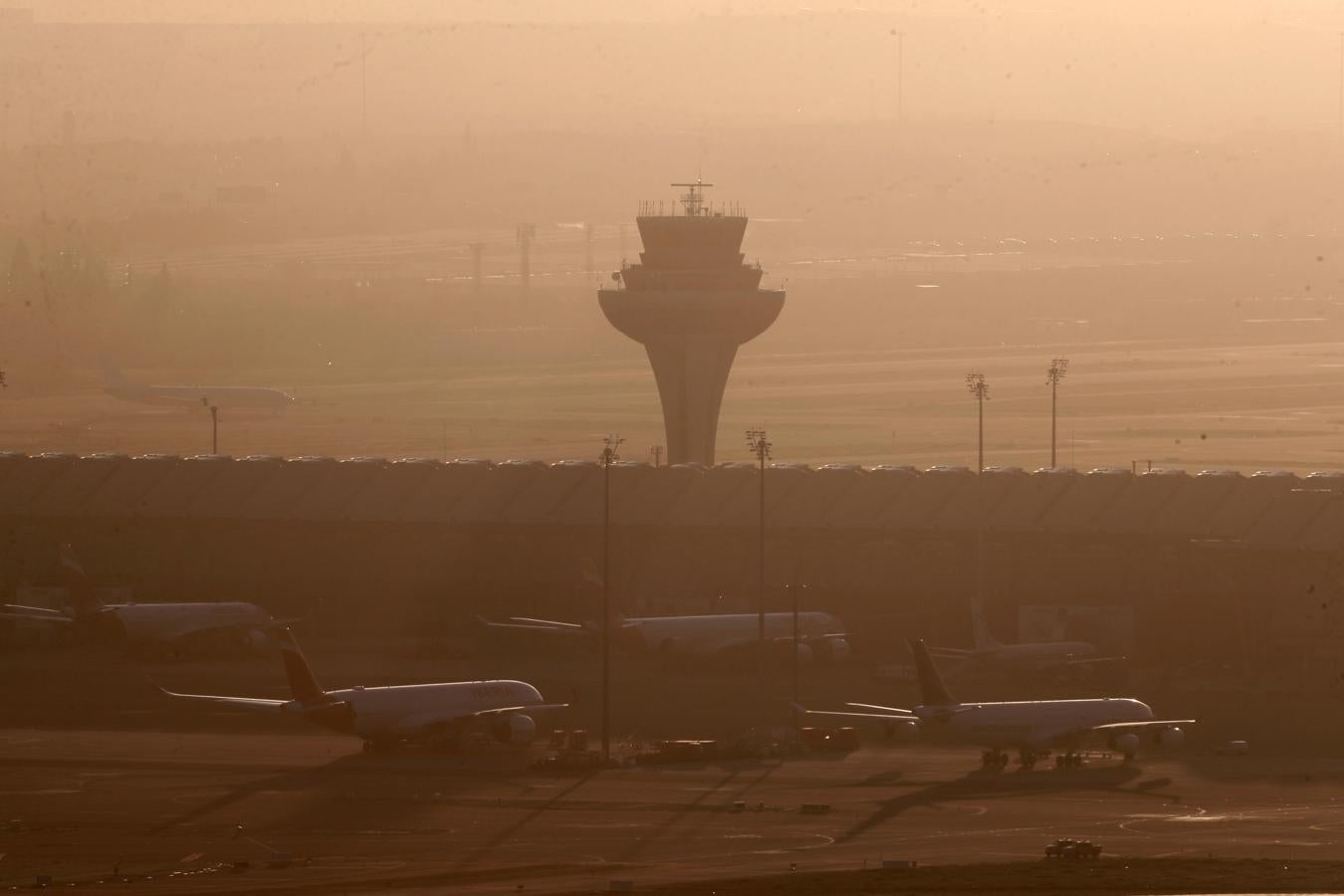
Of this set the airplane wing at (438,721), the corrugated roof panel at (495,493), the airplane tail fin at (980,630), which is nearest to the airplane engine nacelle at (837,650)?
the airplane tail fin at (980,630)

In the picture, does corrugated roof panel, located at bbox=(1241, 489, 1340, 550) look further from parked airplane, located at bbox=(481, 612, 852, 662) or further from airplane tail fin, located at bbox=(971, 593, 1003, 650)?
parked airplane, located at bbox=(481, 612, 852, 662)

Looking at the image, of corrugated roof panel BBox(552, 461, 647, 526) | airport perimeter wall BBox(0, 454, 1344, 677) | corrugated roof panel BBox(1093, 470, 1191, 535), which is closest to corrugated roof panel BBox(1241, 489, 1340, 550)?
airport perimeter wall BBox(0, 454, 1344, 677)

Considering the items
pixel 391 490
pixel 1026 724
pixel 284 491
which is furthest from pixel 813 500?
pixel 1026 724

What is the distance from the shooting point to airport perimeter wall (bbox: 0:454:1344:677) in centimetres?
9725

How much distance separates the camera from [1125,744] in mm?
70875

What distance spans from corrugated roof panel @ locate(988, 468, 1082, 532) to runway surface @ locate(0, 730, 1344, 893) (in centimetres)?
3397

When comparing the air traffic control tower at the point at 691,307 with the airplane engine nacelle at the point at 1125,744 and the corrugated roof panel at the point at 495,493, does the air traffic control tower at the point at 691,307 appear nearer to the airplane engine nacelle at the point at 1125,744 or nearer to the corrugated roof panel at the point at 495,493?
the corrugated roof panel at the point at 495,493

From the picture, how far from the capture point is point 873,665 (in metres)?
93.4

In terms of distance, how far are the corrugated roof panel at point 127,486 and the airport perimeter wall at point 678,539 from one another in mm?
158

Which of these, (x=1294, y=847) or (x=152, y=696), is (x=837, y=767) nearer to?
(x=1294, y=847)

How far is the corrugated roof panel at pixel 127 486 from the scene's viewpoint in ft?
384

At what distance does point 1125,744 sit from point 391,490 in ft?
177

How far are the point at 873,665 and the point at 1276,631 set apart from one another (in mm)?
16206

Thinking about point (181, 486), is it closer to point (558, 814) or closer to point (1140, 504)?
point (1140, 504)
